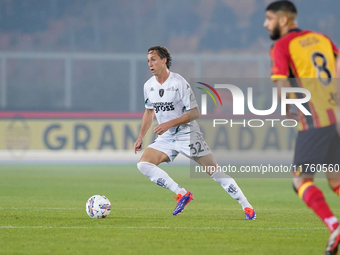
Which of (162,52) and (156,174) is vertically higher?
(162,52)

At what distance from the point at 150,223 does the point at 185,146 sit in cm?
118

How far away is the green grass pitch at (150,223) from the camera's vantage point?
498 centimetres

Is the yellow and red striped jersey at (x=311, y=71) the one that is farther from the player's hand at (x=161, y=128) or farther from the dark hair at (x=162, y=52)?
the dark hair at (x=162, y=52)

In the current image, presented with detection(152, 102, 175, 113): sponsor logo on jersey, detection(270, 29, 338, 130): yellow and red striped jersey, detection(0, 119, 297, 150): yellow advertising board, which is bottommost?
detection(0, 119, 297, 150): yellow advertising board

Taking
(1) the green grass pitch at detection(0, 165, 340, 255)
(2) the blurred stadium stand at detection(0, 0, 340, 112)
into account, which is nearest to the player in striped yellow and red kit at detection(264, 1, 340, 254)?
(1) the green grass pitch at detection(0, 165, 340, 255)

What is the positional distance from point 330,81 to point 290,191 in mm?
7182

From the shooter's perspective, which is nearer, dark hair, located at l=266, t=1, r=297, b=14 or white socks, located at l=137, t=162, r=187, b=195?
dark hair, located at l=266, t=1, r=297, b=14

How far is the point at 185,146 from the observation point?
723cm

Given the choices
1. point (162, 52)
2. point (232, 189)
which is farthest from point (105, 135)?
point (232, 189)

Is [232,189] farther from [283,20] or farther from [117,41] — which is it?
[117,41]

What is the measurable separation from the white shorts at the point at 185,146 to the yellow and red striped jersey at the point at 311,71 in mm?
2550

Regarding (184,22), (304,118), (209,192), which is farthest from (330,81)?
(184,22)

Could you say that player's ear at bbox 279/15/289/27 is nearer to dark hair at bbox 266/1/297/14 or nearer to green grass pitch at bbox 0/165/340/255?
dark hair at bbox 266/1/297/14

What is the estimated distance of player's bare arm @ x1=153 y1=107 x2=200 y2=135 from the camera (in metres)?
6.89
